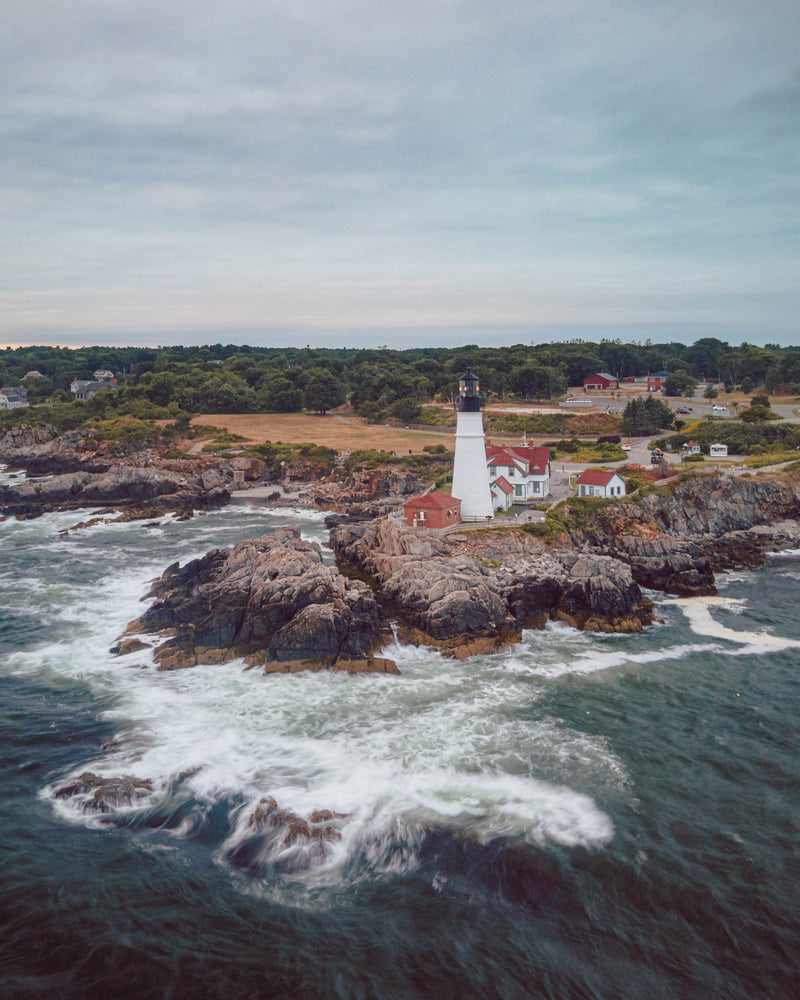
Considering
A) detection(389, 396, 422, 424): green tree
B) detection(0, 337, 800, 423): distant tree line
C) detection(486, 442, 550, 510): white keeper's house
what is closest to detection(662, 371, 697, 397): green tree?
detection(0, 337, 800, 423): distant tree line

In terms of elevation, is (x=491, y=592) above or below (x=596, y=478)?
below

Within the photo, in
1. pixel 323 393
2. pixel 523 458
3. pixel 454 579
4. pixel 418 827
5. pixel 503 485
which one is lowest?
pixel 418 827

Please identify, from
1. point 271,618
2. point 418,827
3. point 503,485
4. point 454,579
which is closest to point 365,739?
point 418,827

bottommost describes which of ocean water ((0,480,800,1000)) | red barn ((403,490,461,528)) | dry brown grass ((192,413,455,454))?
ocean water ((0,480,800,1000))

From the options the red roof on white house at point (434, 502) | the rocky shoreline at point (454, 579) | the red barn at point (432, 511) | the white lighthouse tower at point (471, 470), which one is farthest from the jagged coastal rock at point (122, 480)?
the white lighthouse tower at point (471, 470)

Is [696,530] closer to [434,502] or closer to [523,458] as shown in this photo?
[523,458]

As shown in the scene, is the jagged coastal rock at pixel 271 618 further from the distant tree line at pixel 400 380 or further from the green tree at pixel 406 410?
the distant tree line at pixel 400 380

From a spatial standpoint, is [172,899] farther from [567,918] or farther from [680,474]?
[680,474]

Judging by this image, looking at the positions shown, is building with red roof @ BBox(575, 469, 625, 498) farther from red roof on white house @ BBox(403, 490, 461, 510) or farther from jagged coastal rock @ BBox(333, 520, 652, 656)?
red roof on white house @ BBox(403, 490, 461, 510)
